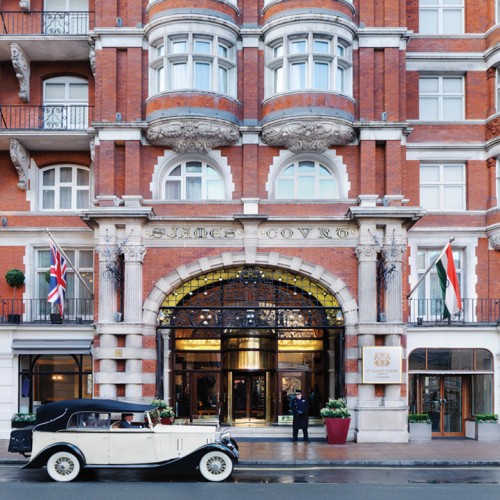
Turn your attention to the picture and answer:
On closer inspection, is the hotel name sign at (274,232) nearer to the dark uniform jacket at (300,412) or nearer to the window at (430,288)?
the window at (430,288)

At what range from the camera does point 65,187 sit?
71.7 ft

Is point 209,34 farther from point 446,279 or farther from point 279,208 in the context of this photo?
point 446,279

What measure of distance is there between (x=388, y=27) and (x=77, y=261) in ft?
42.1

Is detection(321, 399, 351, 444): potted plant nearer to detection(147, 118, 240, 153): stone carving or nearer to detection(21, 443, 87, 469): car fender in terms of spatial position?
detection(21, 443, 87, 469): car fender

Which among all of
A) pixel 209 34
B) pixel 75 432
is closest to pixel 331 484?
pixel 75 432

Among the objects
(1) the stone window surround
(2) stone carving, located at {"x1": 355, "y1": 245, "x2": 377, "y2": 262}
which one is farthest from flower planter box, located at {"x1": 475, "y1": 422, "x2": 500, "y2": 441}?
(1) the stone window surround

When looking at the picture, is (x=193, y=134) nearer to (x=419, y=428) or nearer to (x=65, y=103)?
(x=65, y=103)

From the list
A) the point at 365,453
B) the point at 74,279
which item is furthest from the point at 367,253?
the point at 74,279

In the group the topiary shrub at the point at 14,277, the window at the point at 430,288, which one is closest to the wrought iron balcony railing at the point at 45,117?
the topiary shrub at the point at 14,277

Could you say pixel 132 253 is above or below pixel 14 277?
above

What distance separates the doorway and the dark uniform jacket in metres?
3.06

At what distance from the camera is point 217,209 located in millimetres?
19688

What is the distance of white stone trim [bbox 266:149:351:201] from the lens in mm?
19969

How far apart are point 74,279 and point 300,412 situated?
8.83 metres
